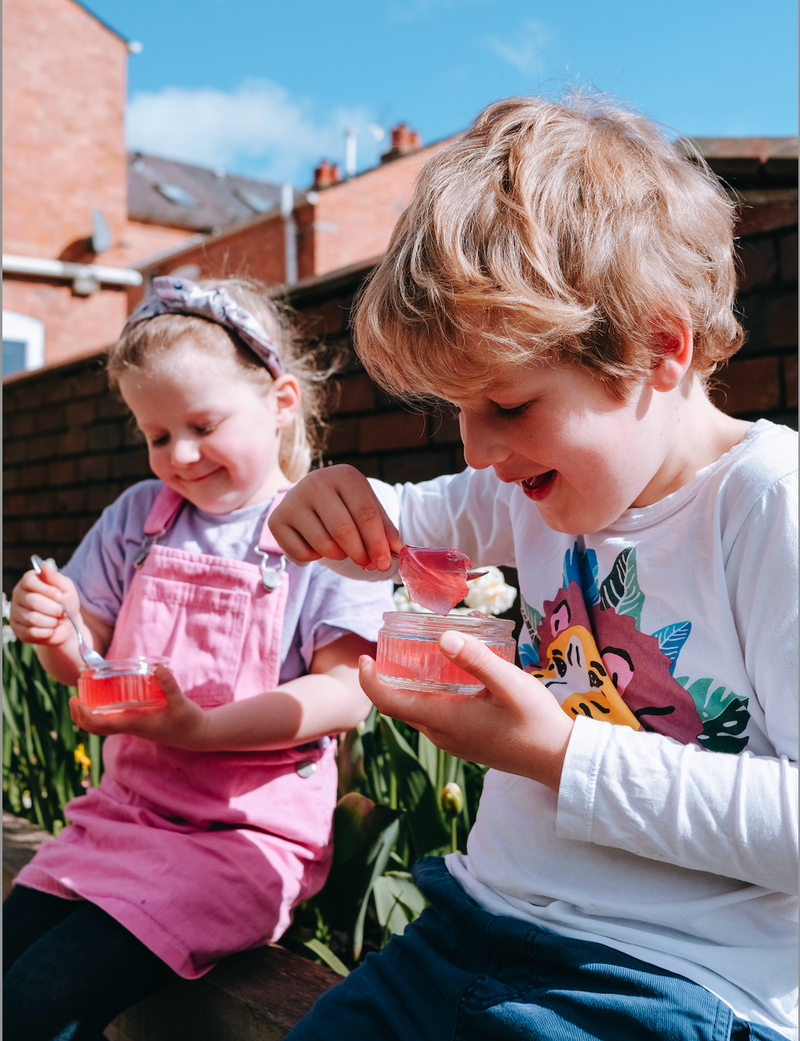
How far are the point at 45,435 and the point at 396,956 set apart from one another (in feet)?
13.7

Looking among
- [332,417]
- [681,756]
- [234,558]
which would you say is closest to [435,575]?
[681,756]

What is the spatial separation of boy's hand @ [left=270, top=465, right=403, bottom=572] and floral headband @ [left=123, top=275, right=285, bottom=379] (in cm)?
57

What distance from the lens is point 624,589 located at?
3.33 feet

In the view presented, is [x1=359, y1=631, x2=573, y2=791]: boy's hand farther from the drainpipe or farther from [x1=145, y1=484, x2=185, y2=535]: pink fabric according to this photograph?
the drainpipe

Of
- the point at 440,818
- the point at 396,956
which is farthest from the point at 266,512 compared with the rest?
the point at 396,956

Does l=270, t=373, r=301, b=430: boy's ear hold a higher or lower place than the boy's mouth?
higher

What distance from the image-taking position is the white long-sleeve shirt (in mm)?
816

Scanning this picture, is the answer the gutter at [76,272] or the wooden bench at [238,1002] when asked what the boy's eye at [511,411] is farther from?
the gutter at [76,272]

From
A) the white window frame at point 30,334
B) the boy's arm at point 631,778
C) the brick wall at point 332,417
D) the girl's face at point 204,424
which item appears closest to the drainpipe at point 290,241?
the white window frame at point 30,334

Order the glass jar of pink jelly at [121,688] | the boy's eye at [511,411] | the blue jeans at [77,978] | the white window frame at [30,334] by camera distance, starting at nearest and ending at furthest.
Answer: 1. the boy's eye at [511,411]
2. the blue jeans at [77,978]
3. the glass jar of pink jelly at [121,688]
4. the white window frame at [30,334]

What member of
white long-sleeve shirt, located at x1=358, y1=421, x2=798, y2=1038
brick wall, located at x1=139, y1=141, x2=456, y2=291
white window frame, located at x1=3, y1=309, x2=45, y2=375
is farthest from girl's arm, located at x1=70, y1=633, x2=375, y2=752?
brick wall, located at x1=139, y1=141, x2=456, y2=291

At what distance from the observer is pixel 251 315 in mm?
1682

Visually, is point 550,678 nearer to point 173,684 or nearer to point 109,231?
point 173,684

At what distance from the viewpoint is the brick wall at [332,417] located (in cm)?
183
